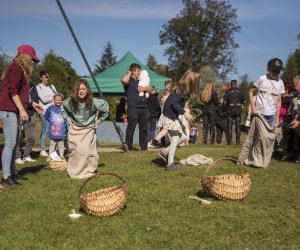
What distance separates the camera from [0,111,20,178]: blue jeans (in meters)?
6.36

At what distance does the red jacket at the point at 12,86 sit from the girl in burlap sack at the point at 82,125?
3.94 feet

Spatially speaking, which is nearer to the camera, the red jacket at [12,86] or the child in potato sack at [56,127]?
the red jacket at [12,86]

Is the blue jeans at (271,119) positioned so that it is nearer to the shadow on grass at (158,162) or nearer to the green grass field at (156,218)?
the green grass field at (156,218)

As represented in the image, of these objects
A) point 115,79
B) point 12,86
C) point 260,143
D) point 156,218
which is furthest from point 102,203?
point 115,79

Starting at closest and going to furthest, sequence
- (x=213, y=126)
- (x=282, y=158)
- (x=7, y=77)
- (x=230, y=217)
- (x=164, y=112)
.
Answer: (x=230, y=217) → (x=7, y=77) → (x=164, y=112) → (x=282, y=158) → (x=213, y=126)

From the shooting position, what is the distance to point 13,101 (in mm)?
6293

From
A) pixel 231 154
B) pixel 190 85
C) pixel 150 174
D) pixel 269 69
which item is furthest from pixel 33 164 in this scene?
pixel 269 69

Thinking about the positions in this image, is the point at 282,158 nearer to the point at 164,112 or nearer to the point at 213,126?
the point at 164,112

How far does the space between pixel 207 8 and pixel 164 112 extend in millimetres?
52382

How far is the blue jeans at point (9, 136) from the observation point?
6.36 meters

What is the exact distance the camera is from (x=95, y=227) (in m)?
4.43

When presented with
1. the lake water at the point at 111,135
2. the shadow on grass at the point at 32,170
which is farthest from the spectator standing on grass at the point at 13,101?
the lake water at the point at 111,135

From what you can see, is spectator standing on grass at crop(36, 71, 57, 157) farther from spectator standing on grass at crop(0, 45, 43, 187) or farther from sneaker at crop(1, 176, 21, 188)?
sneaker at crop(1, 176, 21, 188)

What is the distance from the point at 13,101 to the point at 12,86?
23 cm
